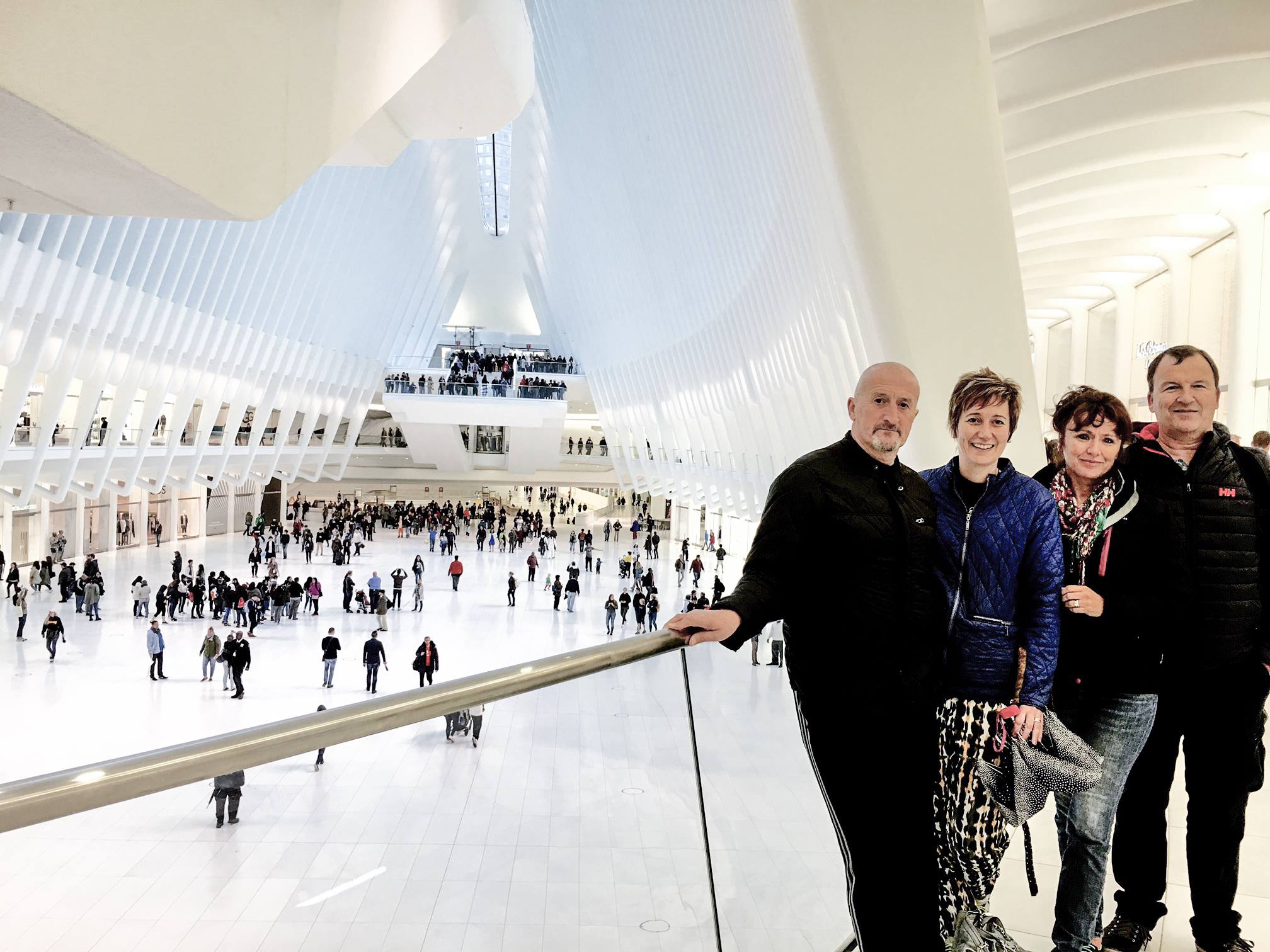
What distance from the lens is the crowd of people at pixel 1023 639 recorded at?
230 cm

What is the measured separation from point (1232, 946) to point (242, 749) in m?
2.93

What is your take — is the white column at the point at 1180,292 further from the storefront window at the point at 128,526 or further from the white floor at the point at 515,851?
the storefront window at the point at 128,526

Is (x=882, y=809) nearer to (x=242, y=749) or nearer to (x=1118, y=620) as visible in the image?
(x=1118, y=620)

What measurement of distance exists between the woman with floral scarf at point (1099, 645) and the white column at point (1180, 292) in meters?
24.1

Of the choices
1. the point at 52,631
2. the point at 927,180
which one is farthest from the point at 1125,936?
the point at 52,631

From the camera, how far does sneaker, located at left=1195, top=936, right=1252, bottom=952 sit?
2859 millimetres

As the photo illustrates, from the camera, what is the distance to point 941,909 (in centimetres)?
251

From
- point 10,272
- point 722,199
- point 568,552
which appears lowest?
point 568,552

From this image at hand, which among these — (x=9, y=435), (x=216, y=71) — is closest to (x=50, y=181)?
(x=216, y=71)

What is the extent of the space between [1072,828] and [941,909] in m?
0.55

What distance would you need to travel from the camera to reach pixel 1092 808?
2.76 meters

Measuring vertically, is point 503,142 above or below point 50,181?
above

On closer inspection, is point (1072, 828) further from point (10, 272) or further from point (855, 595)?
point (10, 272)

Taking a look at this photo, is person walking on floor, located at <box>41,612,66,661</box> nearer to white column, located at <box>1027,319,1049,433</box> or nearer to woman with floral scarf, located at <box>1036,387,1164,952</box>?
woman with floral scarf, located at <box>1036,387,1164,952</box>
